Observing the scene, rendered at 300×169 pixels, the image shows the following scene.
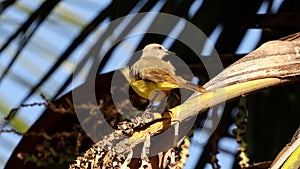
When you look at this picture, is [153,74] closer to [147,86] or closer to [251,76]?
[147,86]

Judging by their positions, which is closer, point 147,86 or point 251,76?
point 251,76

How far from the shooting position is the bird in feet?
3.52

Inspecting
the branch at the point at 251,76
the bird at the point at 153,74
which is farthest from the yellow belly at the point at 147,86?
the branch at the point at 251,76

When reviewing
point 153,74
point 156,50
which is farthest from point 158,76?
point 156,50

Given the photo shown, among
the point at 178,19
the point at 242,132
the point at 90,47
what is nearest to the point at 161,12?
the point at 178,19

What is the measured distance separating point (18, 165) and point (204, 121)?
14.6 inches

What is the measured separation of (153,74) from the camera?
1.14 m

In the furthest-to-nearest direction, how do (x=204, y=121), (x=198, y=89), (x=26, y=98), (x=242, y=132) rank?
(x=26, y=98) < (x=204, y=121) < (x=242, y=132) < (x=198, y=89)

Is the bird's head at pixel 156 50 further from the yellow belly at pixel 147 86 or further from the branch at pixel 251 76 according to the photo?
the branch at pixel 251 76

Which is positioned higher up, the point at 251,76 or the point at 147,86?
the point at 147,86

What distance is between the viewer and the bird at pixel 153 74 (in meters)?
1.07

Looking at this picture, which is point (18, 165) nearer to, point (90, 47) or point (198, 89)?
point (90, 47)

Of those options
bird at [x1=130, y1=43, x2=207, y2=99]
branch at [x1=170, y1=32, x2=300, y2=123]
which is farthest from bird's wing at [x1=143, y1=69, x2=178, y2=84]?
branch at [x1=170, y1=32, x2=300, y2=123]

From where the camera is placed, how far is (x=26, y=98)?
142 centimetres
